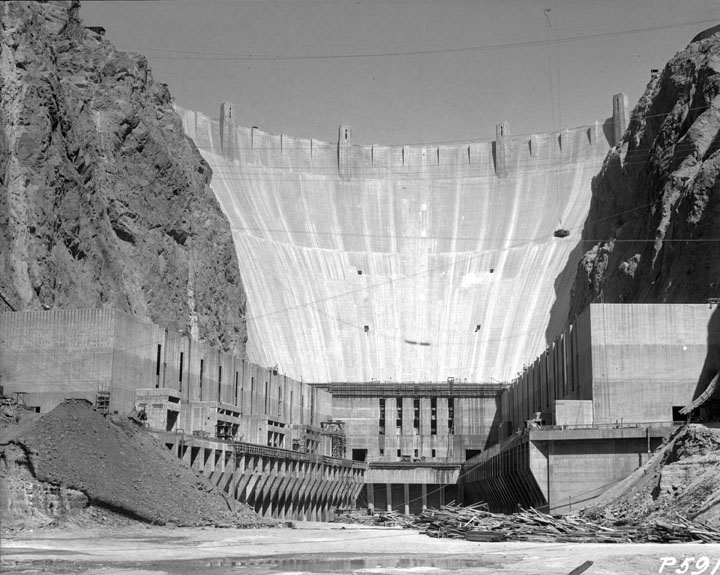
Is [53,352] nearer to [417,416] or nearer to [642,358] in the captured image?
[642,358]

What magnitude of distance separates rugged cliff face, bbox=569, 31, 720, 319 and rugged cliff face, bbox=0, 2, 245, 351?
35.7m

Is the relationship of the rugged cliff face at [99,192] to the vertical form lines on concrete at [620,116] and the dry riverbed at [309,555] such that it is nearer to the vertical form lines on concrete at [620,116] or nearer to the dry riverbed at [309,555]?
the dry riverbed at [309,555]

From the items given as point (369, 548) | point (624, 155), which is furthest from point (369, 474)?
point (369, 548)

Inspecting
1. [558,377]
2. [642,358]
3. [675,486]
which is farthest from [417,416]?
[675,486]

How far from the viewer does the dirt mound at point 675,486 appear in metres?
39.4

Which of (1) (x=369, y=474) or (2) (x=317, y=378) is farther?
(2) (x=317, y=378)

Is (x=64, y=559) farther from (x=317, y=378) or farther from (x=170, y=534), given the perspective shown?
(x=317, y=378)

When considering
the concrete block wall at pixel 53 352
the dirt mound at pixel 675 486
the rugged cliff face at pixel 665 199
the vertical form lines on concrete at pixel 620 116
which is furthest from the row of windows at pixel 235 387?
the vertical form lines on concrete at pixel 620 116

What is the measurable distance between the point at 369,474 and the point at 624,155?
38.8 m

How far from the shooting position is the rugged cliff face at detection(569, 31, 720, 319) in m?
76.4

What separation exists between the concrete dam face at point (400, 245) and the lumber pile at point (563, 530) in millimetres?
69401

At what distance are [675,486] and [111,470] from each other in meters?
23.2

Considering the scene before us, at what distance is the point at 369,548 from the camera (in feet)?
114

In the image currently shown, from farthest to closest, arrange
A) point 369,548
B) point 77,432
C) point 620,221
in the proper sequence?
point 620,221
point 77,432
point 369,548
